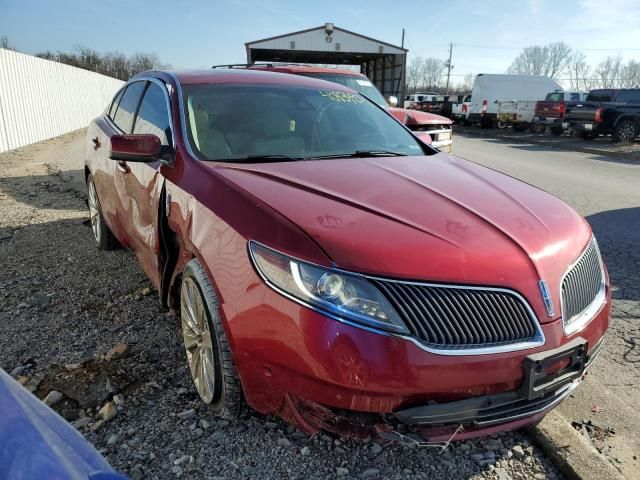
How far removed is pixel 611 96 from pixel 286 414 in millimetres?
19737

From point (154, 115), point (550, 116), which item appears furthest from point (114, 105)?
point (550, 116)

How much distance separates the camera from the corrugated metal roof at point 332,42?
2527cm

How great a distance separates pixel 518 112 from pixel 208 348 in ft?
73.9

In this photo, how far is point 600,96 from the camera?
1866cm

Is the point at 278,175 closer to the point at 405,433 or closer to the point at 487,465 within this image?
the point at 405,433

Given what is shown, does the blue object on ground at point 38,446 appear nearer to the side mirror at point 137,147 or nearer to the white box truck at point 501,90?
the side mirror at point 137,147

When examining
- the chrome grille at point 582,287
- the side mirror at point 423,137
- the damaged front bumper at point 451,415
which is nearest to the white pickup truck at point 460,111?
the side mirror at point 423,137

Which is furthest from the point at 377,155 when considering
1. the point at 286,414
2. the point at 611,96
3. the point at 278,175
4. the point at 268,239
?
the point at 611,96

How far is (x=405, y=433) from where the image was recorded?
1932 mm

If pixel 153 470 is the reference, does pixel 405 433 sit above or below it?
above

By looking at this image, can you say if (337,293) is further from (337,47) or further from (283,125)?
(337,47)

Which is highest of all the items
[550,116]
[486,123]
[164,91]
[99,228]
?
[164,91]

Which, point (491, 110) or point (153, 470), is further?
point (491, 110)

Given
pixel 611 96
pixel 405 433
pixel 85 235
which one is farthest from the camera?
pixel 611 96
